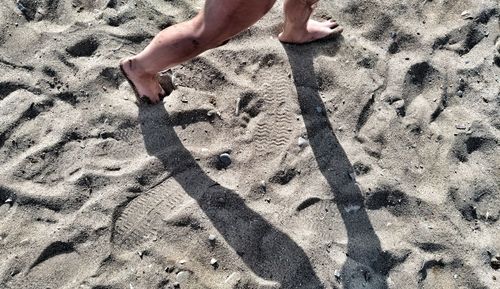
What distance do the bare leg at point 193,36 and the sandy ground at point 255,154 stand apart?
11.9 inches

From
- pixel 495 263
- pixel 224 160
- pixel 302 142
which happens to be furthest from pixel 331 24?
pixel 495 263

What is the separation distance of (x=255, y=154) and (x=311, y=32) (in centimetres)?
92

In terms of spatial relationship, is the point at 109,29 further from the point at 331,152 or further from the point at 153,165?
the point at 331,152

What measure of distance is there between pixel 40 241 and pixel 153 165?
0.67 m

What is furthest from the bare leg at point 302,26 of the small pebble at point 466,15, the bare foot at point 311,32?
the small pebble at point 466,15

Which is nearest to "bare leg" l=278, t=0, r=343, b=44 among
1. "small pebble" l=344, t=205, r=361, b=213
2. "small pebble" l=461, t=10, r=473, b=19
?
"small pebble" l=461, t=10, r=473, b=19

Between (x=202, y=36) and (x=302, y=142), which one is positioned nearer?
(x=202, y=36)

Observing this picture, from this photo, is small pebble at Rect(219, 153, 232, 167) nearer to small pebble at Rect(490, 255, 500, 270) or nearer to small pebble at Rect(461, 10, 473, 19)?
small pebble at Rect(490, 255, 500, 270)

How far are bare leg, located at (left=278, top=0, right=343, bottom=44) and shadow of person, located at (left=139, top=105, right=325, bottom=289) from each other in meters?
0.94

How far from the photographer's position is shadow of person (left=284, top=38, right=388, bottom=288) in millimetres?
2645

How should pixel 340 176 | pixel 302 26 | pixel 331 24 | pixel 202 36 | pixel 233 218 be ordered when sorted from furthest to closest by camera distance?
pixel 331 24 < pixel 302 26 < pixel 340 176 < pixel 233 218 < pixel 202 36

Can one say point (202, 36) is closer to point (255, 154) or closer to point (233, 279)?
point (255, 154)

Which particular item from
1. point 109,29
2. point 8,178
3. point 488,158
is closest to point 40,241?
point 8,178

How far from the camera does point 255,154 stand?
2920mm
